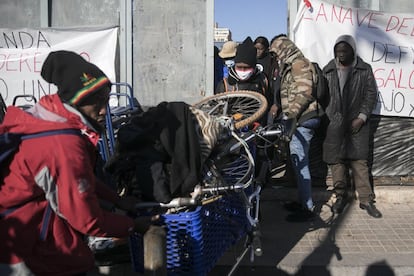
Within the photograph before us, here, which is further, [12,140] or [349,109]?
[349,109]

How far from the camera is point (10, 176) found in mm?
1924

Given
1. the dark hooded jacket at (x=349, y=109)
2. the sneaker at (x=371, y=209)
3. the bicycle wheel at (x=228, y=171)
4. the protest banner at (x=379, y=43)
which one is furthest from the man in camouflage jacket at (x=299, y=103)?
the bicycle wheel at (x=228, y=171)

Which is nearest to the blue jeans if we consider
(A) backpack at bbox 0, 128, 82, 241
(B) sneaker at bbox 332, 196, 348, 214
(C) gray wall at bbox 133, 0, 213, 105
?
(B) sneaker at bbox 332, 196, 348, 214

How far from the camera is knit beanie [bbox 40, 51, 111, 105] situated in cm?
200

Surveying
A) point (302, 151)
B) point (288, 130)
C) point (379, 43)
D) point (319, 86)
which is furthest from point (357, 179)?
point (288, 130)

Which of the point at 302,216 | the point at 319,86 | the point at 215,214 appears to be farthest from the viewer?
the point at 302,216

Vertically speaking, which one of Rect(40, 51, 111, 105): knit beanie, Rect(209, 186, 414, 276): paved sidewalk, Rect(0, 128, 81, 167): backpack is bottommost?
Rect(209, 186, 414, 276): paved sidewalk

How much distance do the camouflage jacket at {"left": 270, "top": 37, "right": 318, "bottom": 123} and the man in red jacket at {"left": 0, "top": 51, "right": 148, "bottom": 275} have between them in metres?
2.87

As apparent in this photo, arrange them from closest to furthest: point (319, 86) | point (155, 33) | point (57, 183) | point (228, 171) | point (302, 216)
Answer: point (57, 183) → point (228, 171) → point (319, 86) → point (302, 216) → point (155, 33)

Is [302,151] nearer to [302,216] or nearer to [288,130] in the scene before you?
[302,216]

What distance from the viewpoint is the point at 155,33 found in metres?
5.76

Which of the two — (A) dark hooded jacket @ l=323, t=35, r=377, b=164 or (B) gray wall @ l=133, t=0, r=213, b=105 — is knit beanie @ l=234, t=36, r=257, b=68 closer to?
(A) dark hooded jacket @ l=323, t=35, r=377, b=164

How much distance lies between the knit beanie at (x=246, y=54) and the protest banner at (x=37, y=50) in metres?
1.78

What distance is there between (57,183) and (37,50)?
439cm
